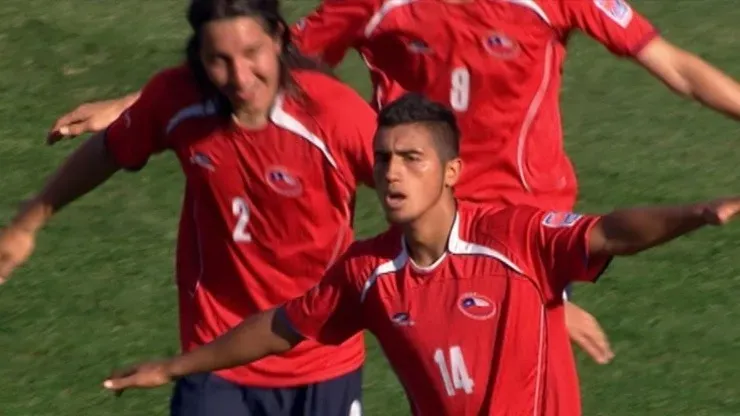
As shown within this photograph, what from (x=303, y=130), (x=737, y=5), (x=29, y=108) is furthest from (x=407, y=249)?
(x=737, y=5)

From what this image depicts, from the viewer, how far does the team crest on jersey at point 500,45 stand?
691cm

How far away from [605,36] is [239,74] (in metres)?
1.52

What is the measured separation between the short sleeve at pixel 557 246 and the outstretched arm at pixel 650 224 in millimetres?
30

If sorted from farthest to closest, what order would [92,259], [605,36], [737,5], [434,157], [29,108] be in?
[737,5], [29,108], [92,259], [605,36], [434,157]

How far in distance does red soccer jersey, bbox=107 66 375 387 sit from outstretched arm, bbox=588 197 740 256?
3.72 feet

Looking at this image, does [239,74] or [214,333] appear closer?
[239,74]

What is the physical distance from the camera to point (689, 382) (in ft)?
29.0

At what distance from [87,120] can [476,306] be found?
1847 millimetres

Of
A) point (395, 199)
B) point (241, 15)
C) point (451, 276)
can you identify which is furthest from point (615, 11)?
point (395, 199)

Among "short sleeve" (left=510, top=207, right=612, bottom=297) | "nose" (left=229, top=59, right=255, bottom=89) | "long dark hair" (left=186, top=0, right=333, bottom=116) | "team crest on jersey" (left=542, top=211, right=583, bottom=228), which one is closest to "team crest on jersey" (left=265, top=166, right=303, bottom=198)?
"long dark hair" (left=186, top=0, right=333, bottom=116)

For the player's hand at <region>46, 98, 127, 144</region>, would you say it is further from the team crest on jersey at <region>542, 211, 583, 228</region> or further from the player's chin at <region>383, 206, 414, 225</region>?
the team crest on jersey at <region>542, 211, 583, 228</region>

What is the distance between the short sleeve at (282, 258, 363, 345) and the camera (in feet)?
18.9

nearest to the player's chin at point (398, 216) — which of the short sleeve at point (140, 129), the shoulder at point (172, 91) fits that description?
the shoulder at point (172, 91)

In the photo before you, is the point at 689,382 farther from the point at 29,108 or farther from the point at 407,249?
the point at 29,108
